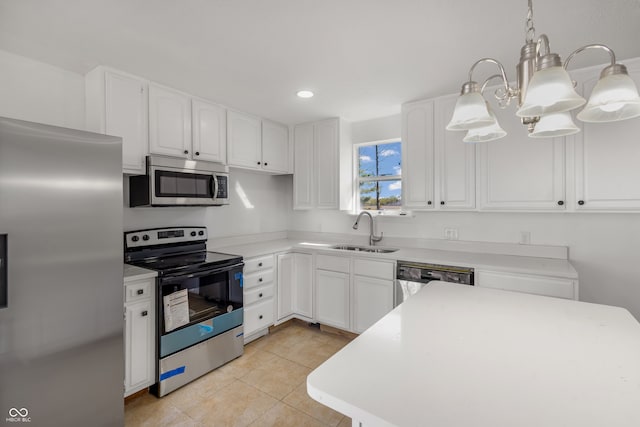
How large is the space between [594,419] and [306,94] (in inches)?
103

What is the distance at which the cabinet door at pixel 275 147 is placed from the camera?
3430 mm

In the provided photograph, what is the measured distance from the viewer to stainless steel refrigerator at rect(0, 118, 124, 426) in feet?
4.58

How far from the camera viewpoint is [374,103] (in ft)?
9.66

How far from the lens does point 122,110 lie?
2229 mm

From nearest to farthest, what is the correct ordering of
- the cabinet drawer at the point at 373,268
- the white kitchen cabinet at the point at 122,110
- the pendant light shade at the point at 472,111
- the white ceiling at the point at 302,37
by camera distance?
1. the pendant light shade at the point at 472,111
2. the white ceiling at the point at 302,37
3. the white kitchen cabinet at the point at 122,110
4. the cabinet drawer at the point at 373,268

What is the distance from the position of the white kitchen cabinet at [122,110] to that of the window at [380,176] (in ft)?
7.43

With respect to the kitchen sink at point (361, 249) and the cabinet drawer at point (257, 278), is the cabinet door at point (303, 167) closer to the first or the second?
the kitchen sink at point (361, 249)

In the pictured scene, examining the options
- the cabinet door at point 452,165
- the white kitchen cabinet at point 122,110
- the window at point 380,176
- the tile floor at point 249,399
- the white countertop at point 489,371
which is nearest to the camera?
the white countertop at point 489,371

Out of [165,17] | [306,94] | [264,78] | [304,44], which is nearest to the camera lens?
[165,17]

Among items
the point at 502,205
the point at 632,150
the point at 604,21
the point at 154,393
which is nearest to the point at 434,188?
the point at 502,205

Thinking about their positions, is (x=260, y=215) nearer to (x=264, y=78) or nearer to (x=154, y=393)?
(x=264, y=78)

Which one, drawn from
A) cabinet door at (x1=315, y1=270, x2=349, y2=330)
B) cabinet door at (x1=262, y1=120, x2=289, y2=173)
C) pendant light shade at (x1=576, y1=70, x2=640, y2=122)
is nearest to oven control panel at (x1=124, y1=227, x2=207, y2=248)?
cabinet door at (x1=262, y1=120, x2=289, y2=173)

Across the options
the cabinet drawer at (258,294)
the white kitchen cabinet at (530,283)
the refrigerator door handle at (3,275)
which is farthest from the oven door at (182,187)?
the white kitchen cabinet at (530,283)

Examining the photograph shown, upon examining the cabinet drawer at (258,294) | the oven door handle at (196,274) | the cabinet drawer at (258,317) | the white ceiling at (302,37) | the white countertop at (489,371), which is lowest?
the cabinet drawer at (258,317)
